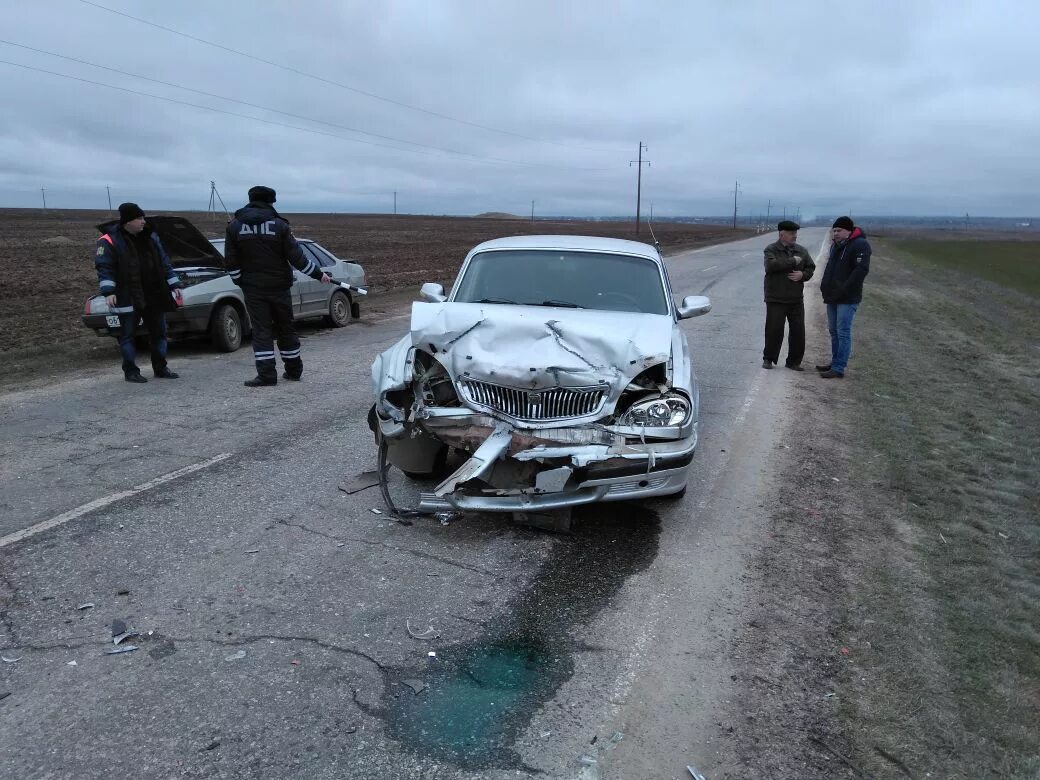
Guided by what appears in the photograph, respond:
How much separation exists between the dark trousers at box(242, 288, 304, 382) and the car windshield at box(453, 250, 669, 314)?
317cm

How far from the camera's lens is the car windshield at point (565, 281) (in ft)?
20.3

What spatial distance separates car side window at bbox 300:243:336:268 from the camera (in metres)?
Answer: 13.0

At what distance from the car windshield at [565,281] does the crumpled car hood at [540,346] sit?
2.22ft

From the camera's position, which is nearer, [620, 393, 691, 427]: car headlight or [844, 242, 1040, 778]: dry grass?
[844, 242, 1040, 778]: dry grass

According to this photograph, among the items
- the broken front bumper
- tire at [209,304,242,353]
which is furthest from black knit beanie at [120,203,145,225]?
the broken front bumper

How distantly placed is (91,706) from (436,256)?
33.6m

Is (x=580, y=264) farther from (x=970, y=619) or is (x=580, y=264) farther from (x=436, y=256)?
(x=436, y=256)

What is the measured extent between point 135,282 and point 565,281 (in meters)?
5.53

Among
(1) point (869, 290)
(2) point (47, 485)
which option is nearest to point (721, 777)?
(2) point (47, 485)

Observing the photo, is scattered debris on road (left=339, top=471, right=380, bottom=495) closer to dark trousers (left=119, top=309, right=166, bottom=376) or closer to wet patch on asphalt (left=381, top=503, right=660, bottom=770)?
wet patch on asphalt (left=381, top=503, right=660, bottom=770)

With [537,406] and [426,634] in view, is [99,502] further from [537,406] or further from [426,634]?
[537,406]

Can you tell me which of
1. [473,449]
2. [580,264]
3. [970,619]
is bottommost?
[970,619]

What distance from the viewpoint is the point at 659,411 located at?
4805 mm

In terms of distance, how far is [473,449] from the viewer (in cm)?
480
